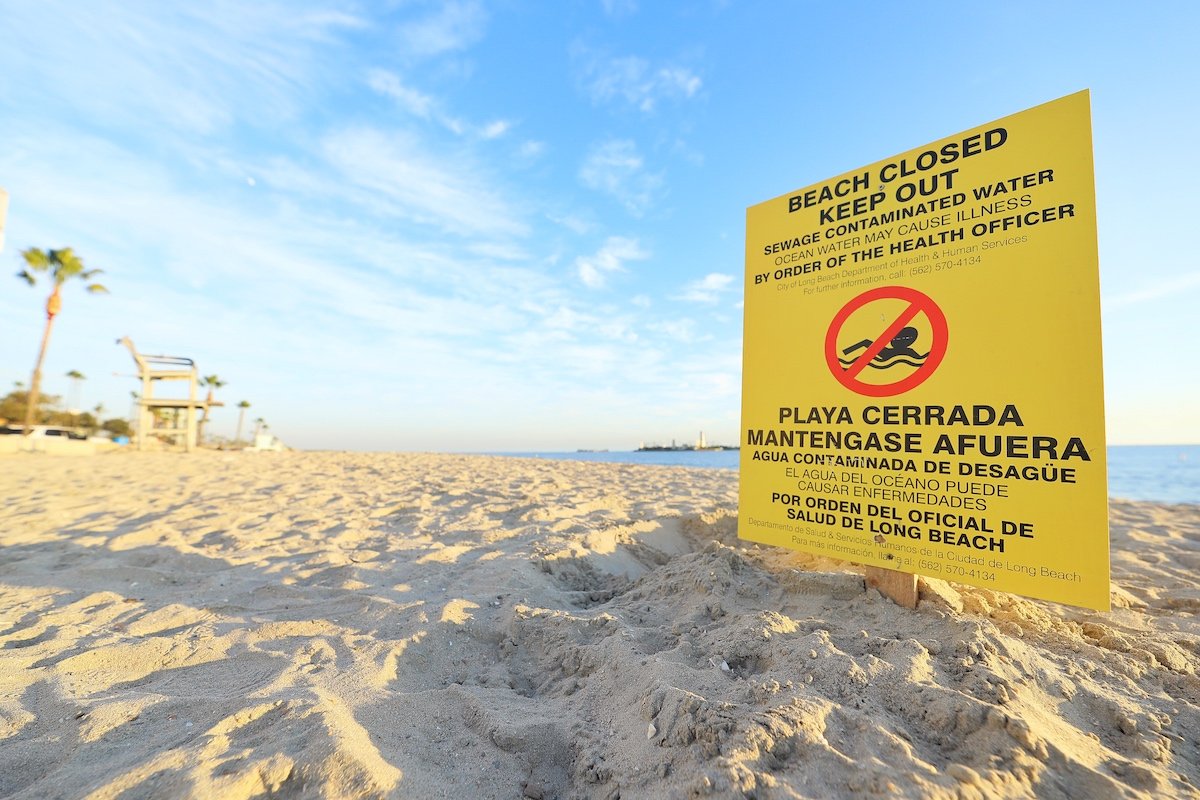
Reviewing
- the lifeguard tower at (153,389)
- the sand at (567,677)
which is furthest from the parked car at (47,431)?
the sand at (567,677)

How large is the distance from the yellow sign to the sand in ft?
1.19

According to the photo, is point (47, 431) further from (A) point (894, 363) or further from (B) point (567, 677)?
(A) point (894, 363)

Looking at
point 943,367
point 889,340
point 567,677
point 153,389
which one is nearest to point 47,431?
point 153,389

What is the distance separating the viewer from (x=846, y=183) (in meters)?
2.48

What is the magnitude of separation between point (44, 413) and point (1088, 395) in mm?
39209

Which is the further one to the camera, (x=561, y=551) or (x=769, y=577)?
(x=561, y=551)

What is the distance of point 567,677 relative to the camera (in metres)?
1.95

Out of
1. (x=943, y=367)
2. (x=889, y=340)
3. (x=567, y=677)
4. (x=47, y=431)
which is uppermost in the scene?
(x=889, y=340)

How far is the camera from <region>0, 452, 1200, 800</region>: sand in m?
1.25

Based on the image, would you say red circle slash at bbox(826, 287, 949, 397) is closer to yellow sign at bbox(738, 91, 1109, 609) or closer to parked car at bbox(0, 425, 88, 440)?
yellow sign at bbox(738, 91, 1109, 609)

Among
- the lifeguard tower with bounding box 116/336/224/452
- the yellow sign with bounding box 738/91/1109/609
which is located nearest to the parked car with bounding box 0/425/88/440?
the lifeguard tower with bounding box 116/336/224/452

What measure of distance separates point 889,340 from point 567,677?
2.00m

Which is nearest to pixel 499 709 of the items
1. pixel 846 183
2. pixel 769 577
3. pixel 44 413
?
pixel 769 577

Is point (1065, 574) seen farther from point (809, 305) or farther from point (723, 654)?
point (809, 305)
